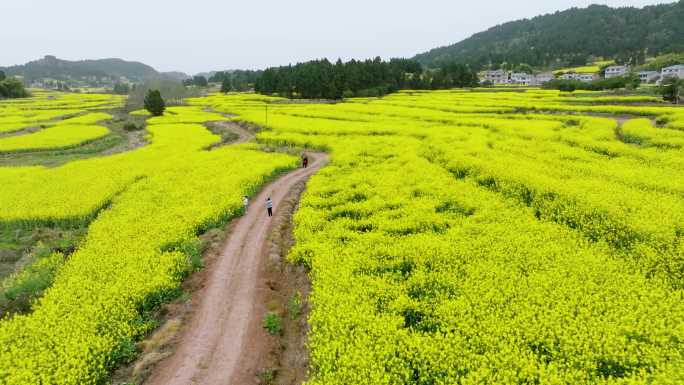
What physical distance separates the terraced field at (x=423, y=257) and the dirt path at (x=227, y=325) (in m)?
1.61

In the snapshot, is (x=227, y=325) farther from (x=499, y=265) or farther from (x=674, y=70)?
(x=674, y=70)

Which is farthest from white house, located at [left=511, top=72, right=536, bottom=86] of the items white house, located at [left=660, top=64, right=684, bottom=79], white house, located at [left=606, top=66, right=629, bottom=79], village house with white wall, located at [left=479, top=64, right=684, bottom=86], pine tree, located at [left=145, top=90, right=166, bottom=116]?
pine tree, located at [left=145, top=90, right=166, bottom=116]

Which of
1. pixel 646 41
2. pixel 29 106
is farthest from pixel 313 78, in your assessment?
pixel 646 41

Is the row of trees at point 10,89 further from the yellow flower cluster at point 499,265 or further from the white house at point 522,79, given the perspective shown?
the white house at point 522,79

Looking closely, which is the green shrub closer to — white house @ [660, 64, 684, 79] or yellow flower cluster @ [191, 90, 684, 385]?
yellow flower cluster @ [191, 90, 684, 385]

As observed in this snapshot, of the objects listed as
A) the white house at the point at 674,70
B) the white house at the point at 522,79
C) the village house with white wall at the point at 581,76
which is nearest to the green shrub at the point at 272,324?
the village house with white wall at the point at 581,76

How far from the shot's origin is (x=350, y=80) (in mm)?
93812

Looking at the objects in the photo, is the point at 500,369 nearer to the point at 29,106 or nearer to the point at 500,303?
the point at 500,303

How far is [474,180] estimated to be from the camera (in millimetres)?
25484

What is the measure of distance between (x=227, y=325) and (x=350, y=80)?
86.7 metres

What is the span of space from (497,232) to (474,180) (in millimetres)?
8446

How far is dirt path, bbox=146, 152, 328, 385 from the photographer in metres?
11.4

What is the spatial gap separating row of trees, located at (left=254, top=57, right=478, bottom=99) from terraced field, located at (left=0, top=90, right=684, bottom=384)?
60.2 m

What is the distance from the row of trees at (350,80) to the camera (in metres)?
90.7
